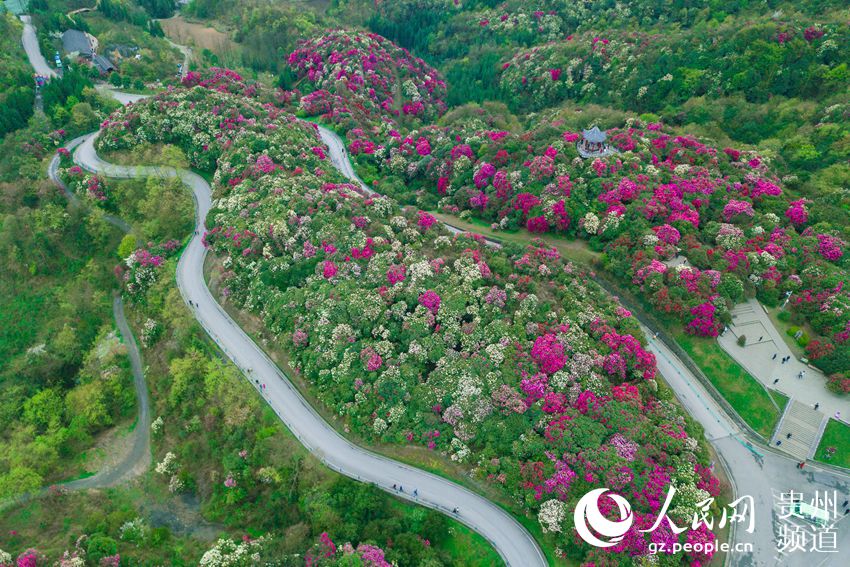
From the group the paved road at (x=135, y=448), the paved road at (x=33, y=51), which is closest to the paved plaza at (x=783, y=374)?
the paved road at (x=135, y=448)

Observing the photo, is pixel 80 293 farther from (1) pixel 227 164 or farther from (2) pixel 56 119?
(2) pixel 56 119

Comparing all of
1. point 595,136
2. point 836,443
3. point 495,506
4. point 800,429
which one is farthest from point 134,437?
point 595,136

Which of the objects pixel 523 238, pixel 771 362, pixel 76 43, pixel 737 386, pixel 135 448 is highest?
pixel 76 43

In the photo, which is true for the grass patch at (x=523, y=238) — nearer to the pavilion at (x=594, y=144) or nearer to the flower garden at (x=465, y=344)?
the flower garden at (x=465, y=344)

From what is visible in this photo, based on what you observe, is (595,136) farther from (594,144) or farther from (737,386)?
(737,386)

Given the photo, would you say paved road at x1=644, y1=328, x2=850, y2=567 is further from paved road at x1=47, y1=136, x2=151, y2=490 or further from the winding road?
paved road at x1=47, y1=136, x2=151, y2=490

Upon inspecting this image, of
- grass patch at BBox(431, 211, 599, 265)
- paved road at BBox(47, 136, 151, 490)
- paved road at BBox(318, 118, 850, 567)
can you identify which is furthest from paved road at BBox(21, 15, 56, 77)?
paved road at BBox(318, 118, 850, 567)
